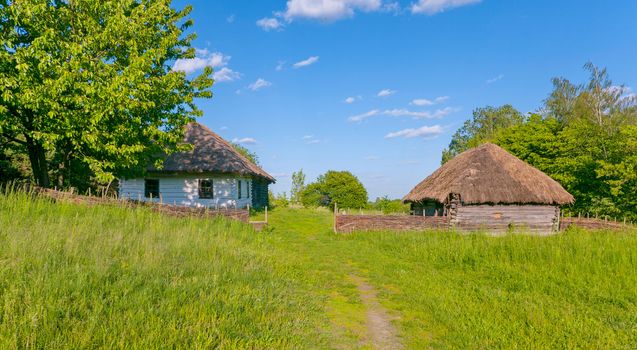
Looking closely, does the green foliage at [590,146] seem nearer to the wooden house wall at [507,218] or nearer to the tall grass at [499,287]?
the wooden house wall at [507,218]

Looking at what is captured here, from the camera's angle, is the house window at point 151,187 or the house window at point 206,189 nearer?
the house window at point 206,189

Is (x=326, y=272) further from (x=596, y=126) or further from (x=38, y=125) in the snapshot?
(x=596, y=126)

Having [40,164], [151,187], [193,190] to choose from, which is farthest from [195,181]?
[40,164]

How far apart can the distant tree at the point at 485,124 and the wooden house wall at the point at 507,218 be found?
1233 inches

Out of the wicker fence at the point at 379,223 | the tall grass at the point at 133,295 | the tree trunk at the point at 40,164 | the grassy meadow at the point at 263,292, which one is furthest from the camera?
the wicker fence at the point at 379,223

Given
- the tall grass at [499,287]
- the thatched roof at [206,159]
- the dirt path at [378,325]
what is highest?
the thatched roof at [206,159]

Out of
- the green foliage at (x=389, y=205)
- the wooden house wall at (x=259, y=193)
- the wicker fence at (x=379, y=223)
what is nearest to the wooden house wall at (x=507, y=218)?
the wicker fence at (x=379, y=223)

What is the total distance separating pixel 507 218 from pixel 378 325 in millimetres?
16845

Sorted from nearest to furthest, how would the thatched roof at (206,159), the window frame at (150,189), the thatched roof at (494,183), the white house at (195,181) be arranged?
the thatched roof at (494,183)
the thatched roof at (206,159)
the white house at (195,181)
the window frame at (150,189)

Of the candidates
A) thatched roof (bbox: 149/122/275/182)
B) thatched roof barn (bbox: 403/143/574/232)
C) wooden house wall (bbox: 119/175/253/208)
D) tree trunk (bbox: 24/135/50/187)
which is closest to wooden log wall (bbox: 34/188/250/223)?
tree trunk (bbox: 24/135/50/187)

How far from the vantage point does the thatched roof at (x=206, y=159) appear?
2153 centimetres

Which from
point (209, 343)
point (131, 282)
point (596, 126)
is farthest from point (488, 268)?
point (596, 126)

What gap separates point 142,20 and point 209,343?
13.6 meters

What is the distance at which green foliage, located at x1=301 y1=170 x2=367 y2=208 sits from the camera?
50625 mm
